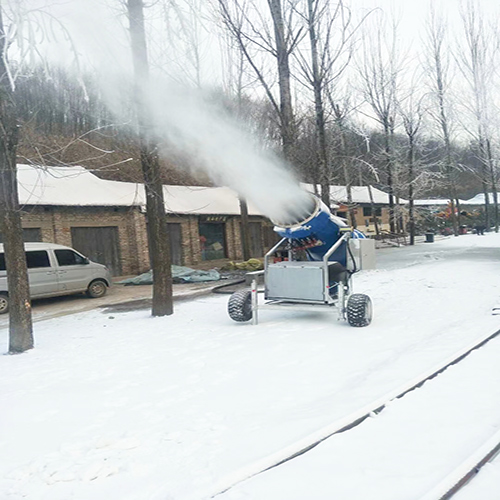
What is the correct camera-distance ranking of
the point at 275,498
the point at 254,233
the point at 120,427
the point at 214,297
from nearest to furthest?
1. the point at 275,498
2. the point at 120,427
3. the point at 214,297
4. the point at 254,233

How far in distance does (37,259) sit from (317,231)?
352 inches

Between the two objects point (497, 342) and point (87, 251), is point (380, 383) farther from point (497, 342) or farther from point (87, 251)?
point (87, 251)

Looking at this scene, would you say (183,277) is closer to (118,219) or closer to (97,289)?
(97,289)

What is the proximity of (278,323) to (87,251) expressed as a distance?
12822 millimetres

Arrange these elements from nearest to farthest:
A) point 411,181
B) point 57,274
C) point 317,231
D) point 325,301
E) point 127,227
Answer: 1. point 325,301
2. point 317,231
3. point 57,274
4. point 127,227
5. point 411,181

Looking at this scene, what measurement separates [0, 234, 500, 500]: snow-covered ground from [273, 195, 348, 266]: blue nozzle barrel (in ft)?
4.27

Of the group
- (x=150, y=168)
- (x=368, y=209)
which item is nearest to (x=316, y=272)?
(x=150, y=168)

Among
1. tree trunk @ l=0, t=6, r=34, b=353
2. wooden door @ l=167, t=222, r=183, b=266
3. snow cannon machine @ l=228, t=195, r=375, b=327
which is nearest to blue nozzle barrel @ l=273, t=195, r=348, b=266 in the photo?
snow cannon machine @ l=228, t=195, r=375, b=327

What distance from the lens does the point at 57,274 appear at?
13.9m

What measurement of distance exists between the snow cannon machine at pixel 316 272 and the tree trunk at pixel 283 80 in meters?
4.81

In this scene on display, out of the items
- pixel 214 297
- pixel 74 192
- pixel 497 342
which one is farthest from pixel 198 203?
pixel 497 342

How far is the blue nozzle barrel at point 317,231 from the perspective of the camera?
26.9 ft

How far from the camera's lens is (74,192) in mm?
18906

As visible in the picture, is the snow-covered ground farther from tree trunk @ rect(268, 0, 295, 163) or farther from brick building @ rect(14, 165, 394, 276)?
brick building @ rect(14, 165, 394, 276)
